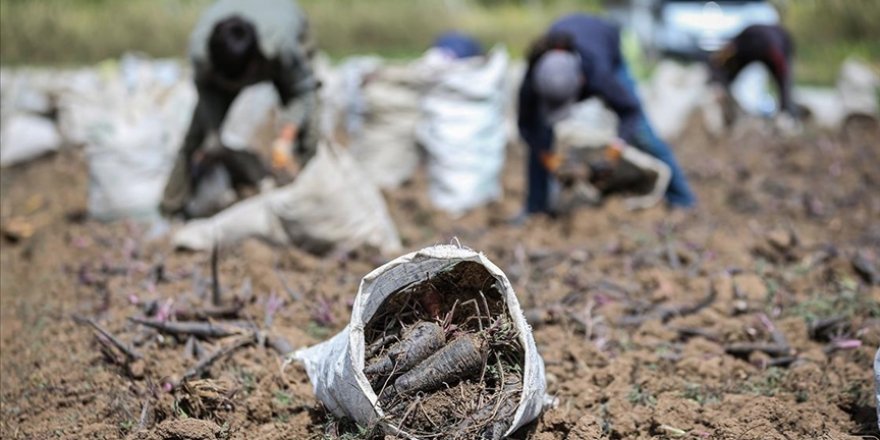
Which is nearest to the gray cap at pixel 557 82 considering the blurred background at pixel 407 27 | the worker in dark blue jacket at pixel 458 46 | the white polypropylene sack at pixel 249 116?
the worker in dark blue jacket at pixel 458 46

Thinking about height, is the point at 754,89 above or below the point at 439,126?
below

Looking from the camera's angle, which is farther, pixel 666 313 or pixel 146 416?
pixel 666 313

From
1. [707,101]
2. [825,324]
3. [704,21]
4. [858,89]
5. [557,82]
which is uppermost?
[557,82]

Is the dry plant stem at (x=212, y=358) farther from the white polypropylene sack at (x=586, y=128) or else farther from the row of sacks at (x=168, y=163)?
the white polypropylene sack at (x=586, y=128)

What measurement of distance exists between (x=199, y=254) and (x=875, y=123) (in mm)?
6335

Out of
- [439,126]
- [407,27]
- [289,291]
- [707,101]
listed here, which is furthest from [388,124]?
[407,27]

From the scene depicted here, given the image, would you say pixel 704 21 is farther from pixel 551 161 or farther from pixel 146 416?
pixel 146 416

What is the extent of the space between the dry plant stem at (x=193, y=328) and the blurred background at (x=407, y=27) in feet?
22.6

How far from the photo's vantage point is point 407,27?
1590 cm

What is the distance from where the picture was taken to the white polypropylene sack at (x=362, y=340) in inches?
101

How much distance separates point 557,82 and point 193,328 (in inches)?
102

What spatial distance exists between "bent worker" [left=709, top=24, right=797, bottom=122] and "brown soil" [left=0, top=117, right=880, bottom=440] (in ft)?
8.07

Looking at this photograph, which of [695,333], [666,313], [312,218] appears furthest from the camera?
[312,218]

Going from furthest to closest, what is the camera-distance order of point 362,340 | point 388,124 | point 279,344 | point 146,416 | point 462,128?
point 388,124 < point 462,128 < point 279,344 < point 146,416 < point 362,340
